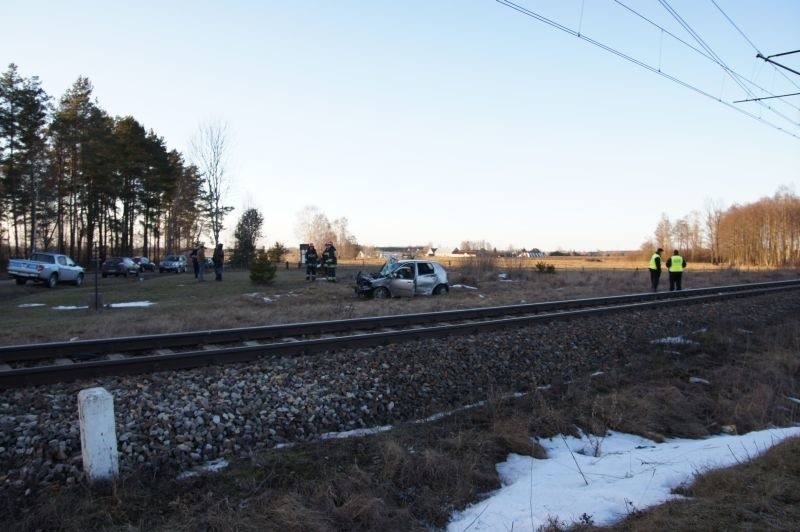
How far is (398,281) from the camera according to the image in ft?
66.8

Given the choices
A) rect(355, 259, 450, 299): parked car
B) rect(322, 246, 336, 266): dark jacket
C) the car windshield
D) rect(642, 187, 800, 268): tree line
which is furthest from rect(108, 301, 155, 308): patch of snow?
rect(642, 187, 800, 268): tree line

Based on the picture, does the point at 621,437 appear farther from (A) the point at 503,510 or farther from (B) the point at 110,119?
(B) the point at 110,119

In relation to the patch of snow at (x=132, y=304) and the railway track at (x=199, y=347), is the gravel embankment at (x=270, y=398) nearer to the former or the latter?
the railway track at (x=199, y=347)

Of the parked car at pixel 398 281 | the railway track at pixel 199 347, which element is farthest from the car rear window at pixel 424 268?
the railway track at pixel 199 347

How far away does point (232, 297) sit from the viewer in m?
20.2

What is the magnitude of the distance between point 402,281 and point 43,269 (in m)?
19.5

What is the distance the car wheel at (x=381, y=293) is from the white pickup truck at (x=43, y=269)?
60.5 feet

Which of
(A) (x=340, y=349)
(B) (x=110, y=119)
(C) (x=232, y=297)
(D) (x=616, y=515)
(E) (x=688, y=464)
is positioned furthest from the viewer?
(B) (x=110, y=119)

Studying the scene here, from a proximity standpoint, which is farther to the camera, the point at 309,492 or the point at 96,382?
the point at 96,382

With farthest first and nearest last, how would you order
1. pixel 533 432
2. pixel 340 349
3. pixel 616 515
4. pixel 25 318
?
pixel 25 318 → pixel 340 349 → pixel 533 432 → pixel 616 515

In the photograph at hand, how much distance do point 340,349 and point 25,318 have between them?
11779 mm

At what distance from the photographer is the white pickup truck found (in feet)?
90.5

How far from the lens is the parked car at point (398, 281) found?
67.0 feet

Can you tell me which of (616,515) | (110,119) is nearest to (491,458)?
(616,515)
